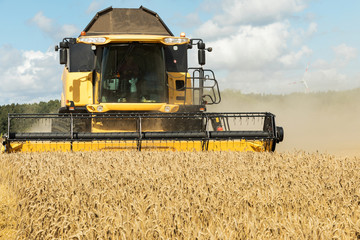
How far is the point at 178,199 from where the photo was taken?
402 cm

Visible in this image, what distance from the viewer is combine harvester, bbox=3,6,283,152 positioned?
8234 millimetres

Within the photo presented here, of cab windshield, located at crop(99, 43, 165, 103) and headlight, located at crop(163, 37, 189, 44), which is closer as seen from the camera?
headlight, located at crop(163, 37, 189, 44)

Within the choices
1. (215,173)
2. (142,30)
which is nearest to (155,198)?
(215,173)

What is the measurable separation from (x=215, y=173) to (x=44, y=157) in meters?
2.97

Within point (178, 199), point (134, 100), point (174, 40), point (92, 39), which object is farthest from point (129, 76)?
point (178, 199)

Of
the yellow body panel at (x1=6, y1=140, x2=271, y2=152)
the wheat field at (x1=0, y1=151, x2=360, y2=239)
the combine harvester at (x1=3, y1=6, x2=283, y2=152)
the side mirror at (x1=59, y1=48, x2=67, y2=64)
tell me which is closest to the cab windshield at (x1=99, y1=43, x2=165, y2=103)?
the combine harvester at (x1=3, y1=6, x2=283, y2=152)

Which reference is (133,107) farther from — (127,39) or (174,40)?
(174,40)

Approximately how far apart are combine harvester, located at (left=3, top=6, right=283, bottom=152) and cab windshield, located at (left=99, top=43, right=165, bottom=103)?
2 centimetres

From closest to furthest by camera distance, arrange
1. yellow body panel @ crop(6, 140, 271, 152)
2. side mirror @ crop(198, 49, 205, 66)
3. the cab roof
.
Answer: yellow body panel @ crop(6, 140, 271, 152)
side mirror @ crop(198, 49, 205, 66)
the cab roof

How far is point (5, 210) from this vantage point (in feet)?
14.6

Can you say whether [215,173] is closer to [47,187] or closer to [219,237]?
[47,187]

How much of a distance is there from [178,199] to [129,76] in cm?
539

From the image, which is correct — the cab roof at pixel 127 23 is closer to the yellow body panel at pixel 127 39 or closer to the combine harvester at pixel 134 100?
the combine harvester at pixel 134 100

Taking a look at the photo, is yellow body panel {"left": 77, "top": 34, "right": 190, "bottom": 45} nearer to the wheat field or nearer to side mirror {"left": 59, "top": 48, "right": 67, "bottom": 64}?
side mirror {"left": 59, "top": 48, "right": 67, "bottom": 64}
